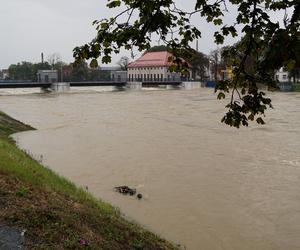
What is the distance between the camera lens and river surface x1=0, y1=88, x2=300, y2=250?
33.9 feet

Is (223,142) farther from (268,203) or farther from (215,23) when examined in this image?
(215,23)

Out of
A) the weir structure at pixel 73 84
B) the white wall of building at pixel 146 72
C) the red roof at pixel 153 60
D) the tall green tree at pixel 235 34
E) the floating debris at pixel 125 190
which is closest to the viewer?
the tall green tree at pixel 235 34

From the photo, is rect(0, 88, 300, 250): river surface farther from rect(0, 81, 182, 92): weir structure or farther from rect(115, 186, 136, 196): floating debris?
rect(0, 81, 182, 92): weir structure

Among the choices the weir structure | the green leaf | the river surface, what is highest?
the green leaf

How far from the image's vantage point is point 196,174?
51.7ft

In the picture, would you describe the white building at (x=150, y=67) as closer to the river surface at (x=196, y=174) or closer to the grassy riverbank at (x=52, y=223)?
the river surface at (x=196, y=174)

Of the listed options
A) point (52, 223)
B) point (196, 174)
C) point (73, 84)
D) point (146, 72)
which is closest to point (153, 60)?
point (146, 72)

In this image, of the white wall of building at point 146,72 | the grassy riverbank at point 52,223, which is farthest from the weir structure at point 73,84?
the grassy riverbank at point 52,223

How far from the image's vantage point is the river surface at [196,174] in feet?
33.9

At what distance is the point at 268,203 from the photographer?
12.4 metres

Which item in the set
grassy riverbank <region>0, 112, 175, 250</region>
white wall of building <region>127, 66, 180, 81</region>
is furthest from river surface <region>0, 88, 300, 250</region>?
white wall of building <region>127, 66, 180, 81</region>

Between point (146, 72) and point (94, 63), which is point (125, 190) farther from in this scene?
point (146, 72)

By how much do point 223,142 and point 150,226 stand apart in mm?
13536

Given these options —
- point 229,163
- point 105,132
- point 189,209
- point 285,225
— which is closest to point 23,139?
point 105,132
